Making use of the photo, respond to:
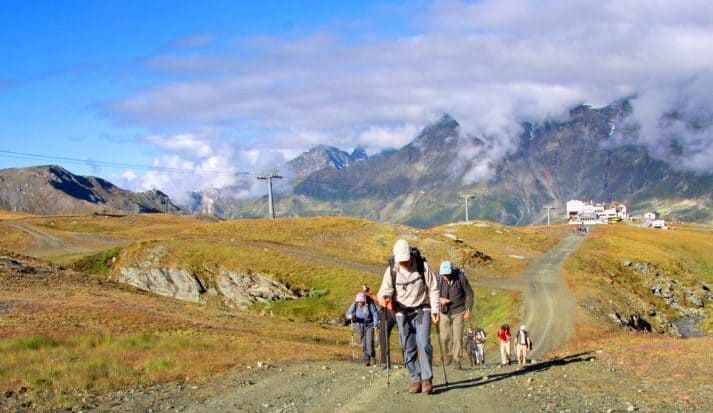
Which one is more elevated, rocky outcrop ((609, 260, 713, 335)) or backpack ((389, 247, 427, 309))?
backpack ((389, 247, 427, 309))

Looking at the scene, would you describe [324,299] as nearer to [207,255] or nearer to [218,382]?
[207,255]

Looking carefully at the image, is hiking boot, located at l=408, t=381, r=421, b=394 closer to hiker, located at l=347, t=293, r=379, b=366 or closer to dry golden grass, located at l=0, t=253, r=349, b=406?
dry golden grass, located at l=0, t=253, r=349, b=406

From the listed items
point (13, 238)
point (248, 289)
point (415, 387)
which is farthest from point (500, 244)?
point (415, 387)

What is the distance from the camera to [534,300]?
52.7 meters

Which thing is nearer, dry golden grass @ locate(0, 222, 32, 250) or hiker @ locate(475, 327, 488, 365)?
hiker @ locate(475, 327, 488, 365)

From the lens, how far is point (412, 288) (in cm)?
1460

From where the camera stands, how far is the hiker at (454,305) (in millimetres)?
20156

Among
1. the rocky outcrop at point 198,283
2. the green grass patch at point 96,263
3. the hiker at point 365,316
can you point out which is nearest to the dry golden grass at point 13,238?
the green grass patch at point 96,263

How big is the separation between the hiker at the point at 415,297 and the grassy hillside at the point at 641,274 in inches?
1311

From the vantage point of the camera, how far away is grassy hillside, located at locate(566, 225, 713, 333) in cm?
5497

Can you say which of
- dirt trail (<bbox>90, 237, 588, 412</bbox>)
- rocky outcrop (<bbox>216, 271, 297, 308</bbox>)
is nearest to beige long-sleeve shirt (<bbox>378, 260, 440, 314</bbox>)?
dirt trail (<bbox>90, 237, 588, 412</bbox>)

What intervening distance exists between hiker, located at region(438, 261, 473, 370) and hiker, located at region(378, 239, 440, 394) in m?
5.08

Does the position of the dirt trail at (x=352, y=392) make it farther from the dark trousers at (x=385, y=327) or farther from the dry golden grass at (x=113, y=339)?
the dry golden grass at (x=113, y=339)

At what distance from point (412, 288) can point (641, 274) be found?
247 feet
